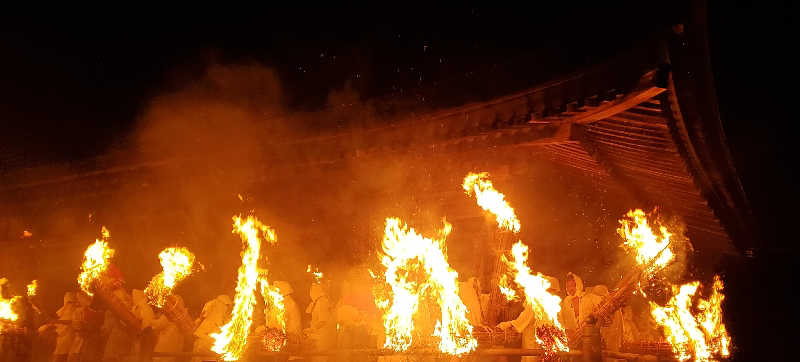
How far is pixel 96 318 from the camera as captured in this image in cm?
875

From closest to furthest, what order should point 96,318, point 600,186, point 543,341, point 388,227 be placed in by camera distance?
1. point 543,341
2. point 600,186
3. point 388,227
4. point 96,318

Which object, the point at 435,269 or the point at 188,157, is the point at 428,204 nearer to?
the point at 435,269

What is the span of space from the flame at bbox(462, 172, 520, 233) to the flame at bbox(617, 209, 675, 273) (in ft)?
6.31

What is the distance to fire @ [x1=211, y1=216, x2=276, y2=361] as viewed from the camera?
755cm

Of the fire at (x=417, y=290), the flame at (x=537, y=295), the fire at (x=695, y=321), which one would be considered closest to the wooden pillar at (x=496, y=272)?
the flame at (x=537, y=295)

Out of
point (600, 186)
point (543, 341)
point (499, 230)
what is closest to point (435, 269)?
point (499, 230)

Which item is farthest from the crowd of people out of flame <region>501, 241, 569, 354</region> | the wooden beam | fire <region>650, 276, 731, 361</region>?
the wooden beam

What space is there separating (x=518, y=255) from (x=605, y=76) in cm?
367

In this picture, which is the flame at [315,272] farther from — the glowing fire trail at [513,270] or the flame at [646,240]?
the flame at [646,240]

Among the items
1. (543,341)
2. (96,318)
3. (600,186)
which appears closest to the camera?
(543,341)

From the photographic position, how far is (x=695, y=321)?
8086mm

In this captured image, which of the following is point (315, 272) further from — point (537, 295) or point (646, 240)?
point (646, 240)

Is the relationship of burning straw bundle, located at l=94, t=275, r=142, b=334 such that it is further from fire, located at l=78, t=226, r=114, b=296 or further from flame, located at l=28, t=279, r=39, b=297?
flame, located at l=28, t=279, r=39, b=297

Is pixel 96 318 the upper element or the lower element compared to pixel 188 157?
lower
